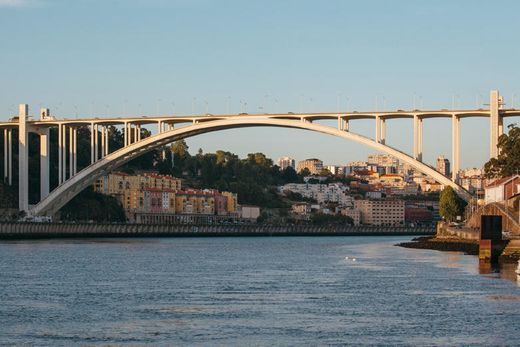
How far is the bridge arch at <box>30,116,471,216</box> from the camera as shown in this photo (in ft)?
289

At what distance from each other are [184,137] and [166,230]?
36.6 m

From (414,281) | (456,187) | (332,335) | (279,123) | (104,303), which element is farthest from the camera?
(279,123)

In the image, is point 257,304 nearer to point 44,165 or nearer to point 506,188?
point 506,188

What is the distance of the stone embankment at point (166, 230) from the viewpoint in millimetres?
106562

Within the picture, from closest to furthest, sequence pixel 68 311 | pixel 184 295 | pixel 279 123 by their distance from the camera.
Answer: pixel 68 311 < pixel 184 295 < pixel 279 123

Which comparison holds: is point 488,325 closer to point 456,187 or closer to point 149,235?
point 456,187

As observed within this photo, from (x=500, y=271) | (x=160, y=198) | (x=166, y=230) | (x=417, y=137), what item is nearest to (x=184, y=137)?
(x=417, y=137)

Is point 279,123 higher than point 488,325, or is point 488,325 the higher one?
point 279,123

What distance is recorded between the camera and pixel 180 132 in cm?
9725

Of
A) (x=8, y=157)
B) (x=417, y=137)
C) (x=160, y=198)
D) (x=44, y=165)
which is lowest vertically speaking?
(x=160, y=198)

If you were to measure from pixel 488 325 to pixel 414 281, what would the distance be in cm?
1472

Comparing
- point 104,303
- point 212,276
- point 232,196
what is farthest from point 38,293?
point 232,196

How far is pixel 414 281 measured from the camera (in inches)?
1925

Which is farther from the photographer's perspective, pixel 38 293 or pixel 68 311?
pixel 38 293
